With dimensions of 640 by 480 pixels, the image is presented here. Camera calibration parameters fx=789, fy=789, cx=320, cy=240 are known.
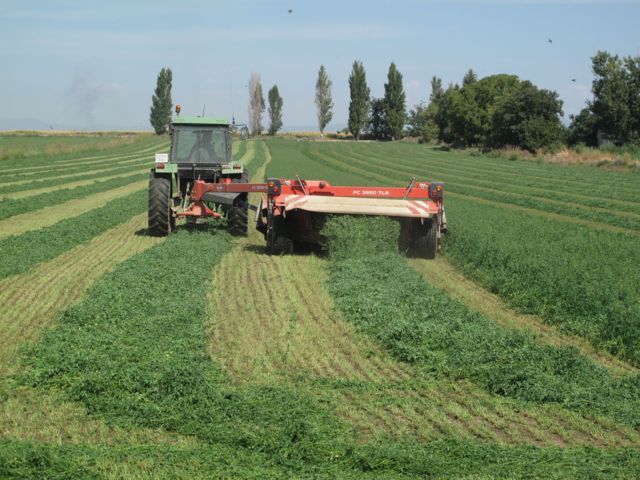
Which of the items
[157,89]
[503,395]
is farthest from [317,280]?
[157,89]

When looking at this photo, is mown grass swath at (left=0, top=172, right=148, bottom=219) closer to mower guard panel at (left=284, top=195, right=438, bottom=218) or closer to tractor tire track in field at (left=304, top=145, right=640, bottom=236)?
mower guard panel at (left=284, top=195, right=438, bottom=218)

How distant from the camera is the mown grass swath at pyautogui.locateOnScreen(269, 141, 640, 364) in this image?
350 inches

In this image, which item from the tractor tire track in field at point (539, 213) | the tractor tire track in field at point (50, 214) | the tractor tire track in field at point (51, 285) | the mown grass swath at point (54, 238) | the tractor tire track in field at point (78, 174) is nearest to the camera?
the tractor tire track in field at point (51, 285)

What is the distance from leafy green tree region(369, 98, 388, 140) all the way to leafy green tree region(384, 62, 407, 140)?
3.07ft

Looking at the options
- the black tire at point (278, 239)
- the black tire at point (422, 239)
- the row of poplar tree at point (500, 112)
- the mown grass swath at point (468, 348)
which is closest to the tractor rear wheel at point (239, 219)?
the black tire at point (278, 239)

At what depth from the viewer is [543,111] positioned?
171ft

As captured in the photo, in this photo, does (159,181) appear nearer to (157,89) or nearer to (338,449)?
(338,449)

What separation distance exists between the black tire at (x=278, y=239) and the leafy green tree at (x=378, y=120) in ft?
301

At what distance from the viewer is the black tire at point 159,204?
48.9ft

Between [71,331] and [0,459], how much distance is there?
2990mm

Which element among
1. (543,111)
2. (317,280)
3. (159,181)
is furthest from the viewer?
(543,111)

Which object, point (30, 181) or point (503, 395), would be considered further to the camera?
point (30, 181)

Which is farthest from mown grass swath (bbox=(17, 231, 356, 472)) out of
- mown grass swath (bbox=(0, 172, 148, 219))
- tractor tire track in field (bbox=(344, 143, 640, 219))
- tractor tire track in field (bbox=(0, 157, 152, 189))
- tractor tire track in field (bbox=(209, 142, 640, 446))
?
tractor tire track in field (bbox=(0, 157, 152, 189))

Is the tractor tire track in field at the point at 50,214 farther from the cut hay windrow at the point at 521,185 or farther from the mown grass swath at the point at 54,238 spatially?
the cut hay windrow at the point at 521,185
